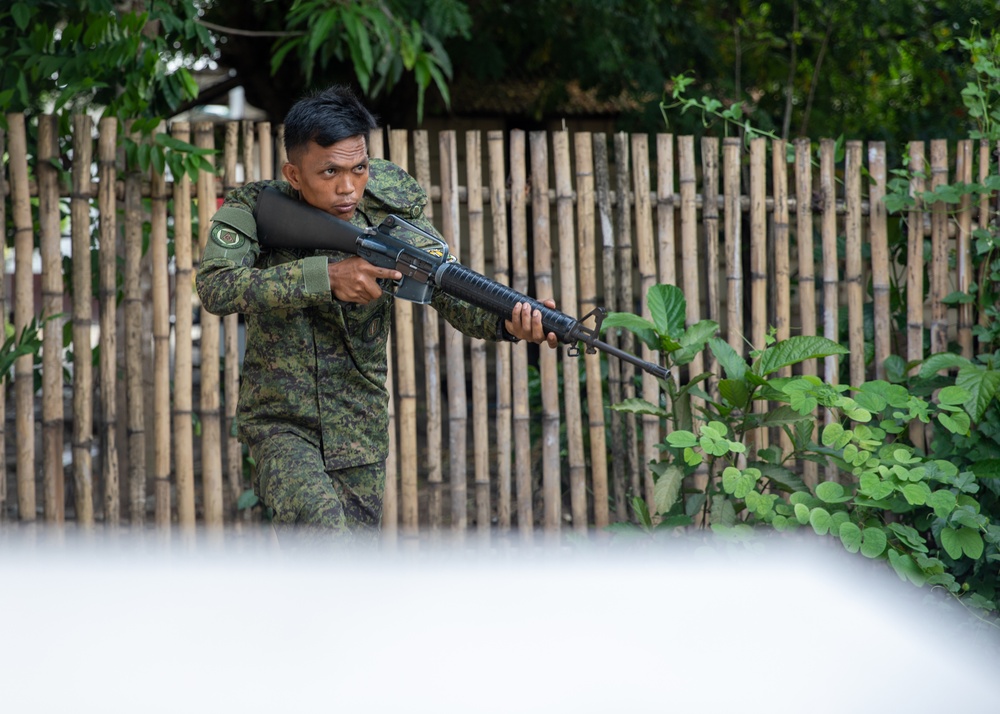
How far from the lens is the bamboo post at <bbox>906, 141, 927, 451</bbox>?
4.32 m

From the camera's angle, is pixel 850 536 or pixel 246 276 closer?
pixel 246 276

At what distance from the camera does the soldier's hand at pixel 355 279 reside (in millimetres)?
2764

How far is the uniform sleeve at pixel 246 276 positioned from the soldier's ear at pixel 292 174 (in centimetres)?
15

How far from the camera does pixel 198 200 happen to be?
428cm

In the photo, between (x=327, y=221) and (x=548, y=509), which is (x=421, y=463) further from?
(x=327, y=221)

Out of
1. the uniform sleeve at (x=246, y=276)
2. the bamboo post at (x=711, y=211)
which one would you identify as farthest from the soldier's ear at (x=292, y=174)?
the bamboo post at (x=711, y=211)

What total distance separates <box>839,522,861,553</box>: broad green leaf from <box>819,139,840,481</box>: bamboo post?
0.73 m

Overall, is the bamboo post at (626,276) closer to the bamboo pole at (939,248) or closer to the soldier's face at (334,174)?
the bamboo pole at (939,248)

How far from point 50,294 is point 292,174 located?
1734mm

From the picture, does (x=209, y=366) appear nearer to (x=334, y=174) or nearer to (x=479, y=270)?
(x=479, y=270)

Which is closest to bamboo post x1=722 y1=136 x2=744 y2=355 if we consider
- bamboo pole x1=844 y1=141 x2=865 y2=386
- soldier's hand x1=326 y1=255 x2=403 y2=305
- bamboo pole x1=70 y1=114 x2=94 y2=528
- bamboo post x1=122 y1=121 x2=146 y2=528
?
bamboo pole x1=844 y1=141 x2=865 y2=386

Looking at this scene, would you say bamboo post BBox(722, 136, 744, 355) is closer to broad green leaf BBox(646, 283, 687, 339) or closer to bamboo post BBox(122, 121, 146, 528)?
broad green leaf BBox(646, 283, 687, 339)

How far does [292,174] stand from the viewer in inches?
118

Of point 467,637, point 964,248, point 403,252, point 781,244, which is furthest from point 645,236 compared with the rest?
point 467,637
